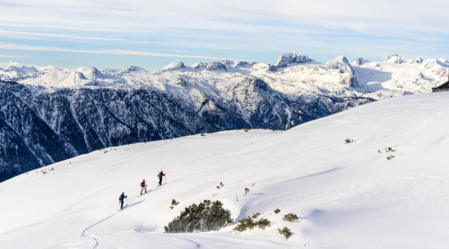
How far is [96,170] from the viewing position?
123 ft

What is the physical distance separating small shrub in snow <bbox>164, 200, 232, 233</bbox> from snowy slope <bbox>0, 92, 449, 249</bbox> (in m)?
0.71

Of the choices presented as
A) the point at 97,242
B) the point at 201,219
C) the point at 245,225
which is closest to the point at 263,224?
the point at 245,225

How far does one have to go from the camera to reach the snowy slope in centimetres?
1370

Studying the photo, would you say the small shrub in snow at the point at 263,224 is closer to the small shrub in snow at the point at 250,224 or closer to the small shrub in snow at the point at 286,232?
the small shrub in snow at the point at 250,224

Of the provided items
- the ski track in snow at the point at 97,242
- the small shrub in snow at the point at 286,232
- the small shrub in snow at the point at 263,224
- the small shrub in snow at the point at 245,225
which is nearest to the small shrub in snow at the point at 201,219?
the small shrub in snow at the point at 245,225

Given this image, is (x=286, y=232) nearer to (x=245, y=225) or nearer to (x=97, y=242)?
(x=245, y=225)

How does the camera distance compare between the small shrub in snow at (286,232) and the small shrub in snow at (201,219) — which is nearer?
the small shrub in snow at (286,232)

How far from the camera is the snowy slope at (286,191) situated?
44.9 ft

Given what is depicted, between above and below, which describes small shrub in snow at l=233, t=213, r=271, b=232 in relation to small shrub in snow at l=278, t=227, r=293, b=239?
below

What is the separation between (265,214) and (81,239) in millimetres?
9045

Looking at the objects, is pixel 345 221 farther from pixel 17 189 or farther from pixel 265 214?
pixel 17 189

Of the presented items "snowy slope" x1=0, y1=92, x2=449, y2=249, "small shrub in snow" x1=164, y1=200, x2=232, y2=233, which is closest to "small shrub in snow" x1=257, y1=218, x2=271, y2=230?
"snowy slope" x1=0, y1=92, x2=449, y2=249

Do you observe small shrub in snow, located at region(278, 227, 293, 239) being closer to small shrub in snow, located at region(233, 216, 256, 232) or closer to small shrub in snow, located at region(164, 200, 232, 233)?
small shrub in snow, located at region(233, 216, 256, 232)

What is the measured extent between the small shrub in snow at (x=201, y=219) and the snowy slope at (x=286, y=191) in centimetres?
71
